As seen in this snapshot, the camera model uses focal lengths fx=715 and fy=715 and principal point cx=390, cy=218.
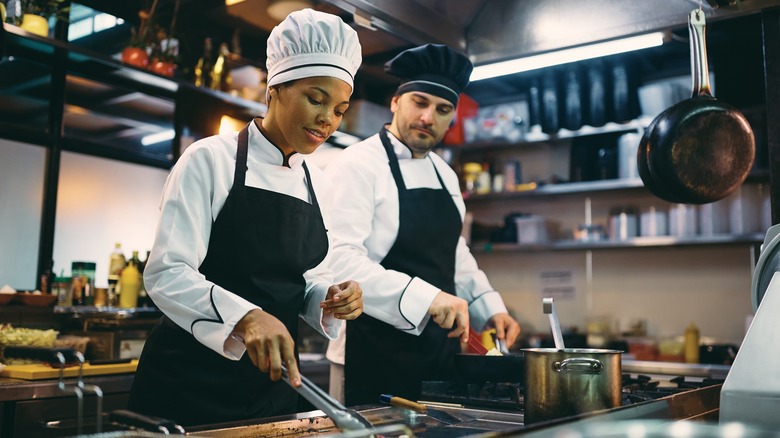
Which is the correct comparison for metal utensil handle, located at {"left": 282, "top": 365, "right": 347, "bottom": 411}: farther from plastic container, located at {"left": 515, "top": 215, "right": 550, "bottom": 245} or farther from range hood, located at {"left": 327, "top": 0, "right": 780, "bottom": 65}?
plastic container, located at {"left": 515, "top": 215, "right": 550, "bottom": 245}

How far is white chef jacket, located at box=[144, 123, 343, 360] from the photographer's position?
1456 mm

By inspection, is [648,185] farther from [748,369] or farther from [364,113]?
[364,113]

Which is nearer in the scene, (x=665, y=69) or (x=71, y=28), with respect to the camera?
(x=71, y=28)

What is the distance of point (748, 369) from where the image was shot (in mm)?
1231

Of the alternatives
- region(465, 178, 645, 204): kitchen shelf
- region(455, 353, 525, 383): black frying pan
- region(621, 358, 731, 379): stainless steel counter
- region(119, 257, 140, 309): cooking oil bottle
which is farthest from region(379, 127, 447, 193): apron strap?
region(465, 178, 645, 204): kitchen shelf

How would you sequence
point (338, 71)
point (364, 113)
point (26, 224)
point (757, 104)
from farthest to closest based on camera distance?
point (364, 113) → point (757, 104) → point (26, 224) → point (338, 71)

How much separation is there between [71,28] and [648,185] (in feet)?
9.22

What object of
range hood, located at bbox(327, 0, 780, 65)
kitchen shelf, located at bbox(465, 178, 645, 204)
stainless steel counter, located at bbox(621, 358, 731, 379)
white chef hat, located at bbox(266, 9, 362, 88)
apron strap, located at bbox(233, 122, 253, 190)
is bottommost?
stainless steel counter, located at bbox(621, 358, 731, 379)

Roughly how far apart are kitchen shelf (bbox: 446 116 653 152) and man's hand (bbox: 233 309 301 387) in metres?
3.51

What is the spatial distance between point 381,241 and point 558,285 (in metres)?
2.98

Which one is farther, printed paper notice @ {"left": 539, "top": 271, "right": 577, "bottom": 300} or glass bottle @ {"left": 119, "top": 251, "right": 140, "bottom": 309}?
printed paper notice @ {"left": 539, "top": 271, "right": 577, "bottom": 300}

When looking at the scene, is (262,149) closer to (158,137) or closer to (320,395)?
(320,395)

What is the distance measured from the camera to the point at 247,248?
5.58ft

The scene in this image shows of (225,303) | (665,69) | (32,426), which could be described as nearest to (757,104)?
(665,69)
